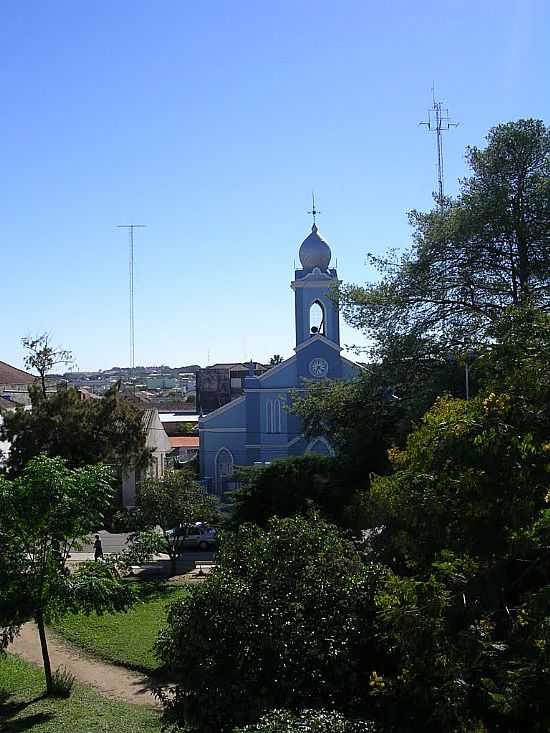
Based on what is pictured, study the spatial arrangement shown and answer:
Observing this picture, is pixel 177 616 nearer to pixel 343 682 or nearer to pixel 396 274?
pixel 343 682

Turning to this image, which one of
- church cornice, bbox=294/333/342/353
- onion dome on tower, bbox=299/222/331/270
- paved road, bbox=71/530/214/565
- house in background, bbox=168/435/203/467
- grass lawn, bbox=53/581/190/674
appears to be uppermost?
onion dome on tower, bbox=299/222/331/270

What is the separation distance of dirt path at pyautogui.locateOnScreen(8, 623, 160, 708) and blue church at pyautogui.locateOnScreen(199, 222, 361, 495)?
2094cm

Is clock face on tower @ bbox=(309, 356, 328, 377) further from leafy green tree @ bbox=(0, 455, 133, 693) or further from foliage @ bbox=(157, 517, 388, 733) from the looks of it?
foliage @ bbox=(157, 517, 388, 733)

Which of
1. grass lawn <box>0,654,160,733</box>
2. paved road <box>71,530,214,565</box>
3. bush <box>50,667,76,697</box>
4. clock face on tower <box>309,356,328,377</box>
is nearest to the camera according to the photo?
grass lawn <box>0,654,160,733</box>

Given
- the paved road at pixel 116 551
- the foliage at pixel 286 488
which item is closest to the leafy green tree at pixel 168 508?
the paved road at pixel 116 551

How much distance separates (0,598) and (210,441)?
27526mm

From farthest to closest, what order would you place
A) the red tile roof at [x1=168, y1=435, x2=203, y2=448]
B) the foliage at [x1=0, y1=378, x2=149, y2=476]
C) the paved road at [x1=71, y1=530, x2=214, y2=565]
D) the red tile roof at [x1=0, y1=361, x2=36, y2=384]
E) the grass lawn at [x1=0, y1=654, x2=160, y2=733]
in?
the red tile roof at [x1=168, y1=435, x2=203, y2=448]
the red tile roof at [x1=0, y1=361, x2=36, y2=384]
the foliage at [x1=0, y1=378, x2=149, y2=476]
the paved road at [x1=71, y1=530, x2=214, y2=565]
the grass lawn at [x1=0, y1=654, x2=160, y2=733]

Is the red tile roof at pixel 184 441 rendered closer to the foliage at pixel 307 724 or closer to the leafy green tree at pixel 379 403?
the leafy green tree at pixel 379 403

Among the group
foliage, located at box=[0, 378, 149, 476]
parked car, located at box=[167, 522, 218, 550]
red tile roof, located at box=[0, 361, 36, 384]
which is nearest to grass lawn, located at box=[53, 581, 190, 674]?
parked car, located at box=[167, 522, 218, 550]

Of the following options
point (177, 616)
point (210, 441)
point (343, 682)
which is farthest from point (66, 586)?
point (210, 441)

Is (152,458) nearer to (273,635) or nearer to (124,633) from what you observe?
(124,633)

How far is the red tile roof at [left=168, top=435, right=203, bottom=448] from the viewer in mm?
60513

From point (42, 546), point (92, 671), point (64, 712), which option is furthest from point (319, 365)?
point (64, 712)

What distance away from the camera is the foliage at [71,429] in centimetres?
2923
